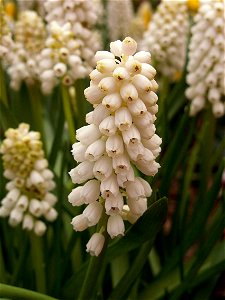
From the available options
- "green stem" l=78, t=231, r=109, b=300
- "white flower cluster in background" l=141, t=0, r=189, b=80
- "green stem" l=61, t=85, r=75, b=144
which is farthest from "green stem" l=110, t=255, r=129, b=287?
"white flower cluster in background" l=141, t=0, r=189, b=80

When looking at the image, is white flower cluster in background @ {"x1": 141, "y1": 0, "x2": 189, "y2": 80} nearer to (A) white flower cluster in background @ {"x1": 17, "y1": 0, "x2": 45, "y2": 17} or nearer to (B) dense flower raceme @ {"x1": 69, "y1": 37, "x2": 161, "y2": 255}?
(B) dense flower raceme @ {"x1": 69, "y1": 37, "x2": 161, "y2": 255}

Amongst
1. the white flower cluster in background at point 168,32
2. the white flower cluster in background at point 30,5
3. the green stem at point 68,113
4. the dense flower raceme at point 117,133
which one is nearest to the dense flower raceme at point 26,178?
the green stem at point 68,113

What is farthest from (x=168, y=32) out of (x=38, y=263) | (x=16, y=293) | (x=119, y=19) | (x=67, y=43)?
A: (x=16, y=293)

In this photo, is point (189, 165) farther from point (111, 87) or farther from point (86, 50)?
point (111, 87)

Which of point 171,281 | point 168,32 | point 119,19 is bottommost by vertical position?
point 171,281

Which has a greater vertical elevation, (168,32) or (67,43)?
(67,43)

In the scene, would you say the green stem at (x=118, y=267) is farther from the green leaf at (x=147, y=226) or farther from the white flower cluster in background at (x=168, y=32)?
the white flower cluster in background at (x=168, y=32)

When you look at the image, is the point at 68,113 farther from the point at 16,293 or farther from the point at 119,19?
the point at 119,19
